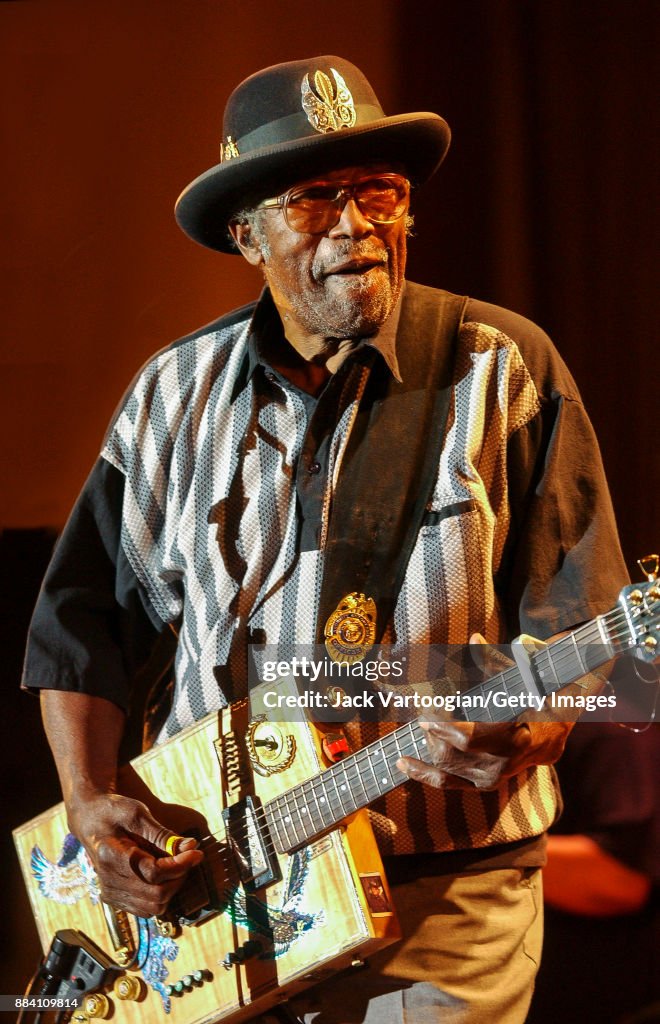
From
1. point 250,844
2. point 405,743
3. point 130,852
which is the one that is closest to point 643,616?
point 405,743

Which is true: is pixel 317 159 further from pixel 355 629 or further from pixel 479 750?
pixel 479 750

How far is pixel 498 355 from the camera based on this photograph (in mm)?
2049

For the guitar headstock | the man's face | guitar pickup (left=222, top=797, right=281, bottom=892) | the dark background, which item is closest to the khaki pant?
guitar pickup (left=222, top=797, right=281, bottom=892)

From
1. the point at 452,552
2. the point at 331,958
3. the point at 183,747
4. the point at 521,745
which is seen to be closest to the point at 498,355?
the point at 452,552

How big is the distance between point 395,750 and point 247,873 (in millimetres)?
404

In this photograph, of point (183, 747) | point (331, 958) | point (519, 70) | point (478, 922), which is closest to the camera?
point (331, 958)

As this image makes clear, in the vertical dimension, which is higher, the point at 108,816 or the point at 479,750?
the point at 479,750

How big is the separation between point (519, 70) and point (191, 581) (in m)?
1.33

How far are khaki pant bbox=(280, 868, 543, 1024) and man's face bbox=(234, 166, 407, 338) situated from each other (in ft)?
3.46

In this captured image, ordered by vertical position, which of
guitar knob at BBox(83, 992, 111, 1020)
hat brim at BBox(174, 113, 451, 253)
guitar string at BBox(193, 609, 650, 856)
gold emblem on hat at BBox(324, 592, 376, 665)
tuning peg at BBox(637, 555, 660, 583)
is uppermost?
hat brim at BBox(174, 113, 451, 253)

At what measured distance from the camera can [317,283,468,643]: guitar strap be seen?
2014 millimetres

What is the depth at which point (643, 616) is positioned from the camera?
1.56m

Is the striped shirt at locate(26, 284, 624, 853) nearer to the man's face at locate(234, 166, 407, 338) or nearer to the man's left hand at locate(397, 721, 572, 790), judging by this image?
the man's face at locate(234, 166, 407, 338)

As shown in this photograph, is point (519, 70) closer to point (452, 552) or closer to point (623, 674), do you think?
point (452, 552)
